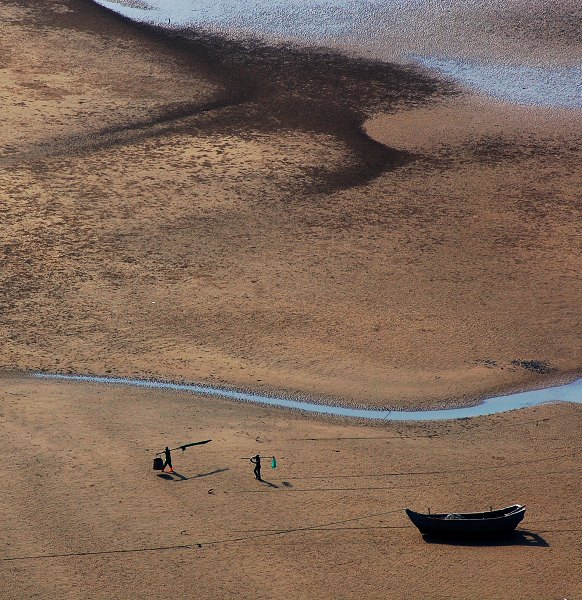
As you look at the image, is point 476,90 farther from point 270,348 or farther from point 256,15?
point 270,348

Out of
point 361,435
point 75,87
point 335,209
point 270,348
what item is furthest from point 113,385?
point 75,87

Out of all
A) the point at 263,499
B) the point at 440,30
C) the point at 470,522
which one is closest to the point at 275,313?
the point at 263,499

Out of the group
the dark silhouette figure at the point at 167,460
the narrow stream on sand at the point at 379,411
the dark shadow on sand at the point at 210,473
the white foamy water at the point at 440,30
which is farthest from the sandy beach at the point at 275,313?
the white foamy water at the point at 440,30

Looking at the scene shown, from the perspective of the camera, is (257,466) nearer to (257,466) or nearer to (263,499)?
(257,466)

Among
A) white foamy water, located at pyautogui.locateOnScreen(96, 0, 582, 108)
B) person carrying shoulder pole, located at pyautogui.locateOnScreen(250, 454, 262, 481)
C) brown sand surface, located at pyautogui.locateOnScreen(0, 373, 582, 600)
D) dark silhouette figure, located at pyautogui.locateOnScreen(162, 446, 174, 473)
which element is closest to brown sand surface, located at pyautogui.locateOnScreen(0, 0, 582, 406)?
brown sand surface, located at pyautogui.locateOnScreen(0, 373, 582, 600)

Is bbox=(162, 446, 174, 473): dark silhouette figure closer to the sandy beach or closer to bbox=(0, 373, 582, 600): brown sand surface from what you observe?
bbox=(0, 373, 582, 600): brown sand surface

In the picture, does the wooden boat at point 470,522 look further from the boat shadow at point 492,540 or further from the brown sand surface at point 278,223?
the brown sand surface at point 278,223
